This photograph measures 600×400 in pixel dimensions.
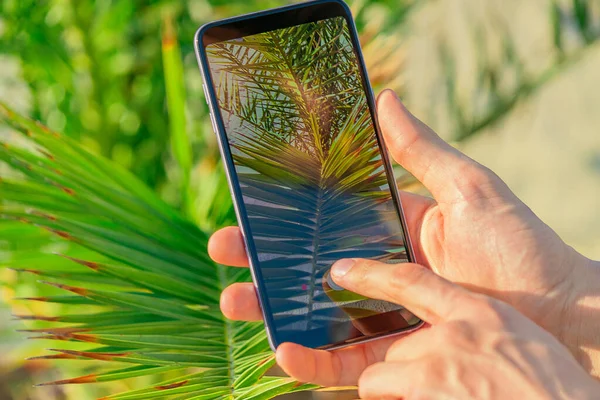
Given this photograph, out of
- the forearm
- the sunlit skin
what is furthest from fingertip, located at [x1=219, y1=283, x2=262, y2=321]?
the forearm

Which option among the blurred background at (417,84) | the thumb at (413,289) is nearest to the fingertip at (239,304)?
the thumb at (413,289)

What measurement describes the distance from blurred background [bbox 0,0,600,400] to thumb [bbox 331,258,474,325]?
651 millimetres

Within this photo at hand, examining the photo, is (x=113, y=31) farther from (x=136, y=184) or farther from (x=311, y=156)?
(x=311, y=156)

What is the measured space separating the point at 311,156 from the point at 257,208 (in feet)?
0.32

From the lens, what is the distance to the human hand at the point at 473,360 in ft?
1.85

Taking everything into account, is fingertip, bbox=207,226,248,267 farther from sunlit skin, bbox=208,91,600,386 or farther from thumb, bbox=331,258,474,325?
thumb, bbox=331,258,474,325

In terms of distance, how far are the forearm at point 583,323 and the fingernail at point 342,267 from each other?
11.3 inches

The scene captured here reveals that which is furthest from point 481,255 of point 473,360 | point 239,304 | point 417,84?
point 417,84

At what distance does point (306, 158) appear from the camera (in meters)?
0.77

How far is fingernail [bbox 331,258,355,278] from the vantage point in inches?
28.0

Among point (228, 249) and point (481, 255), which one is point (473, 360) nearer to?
point (481, 255)

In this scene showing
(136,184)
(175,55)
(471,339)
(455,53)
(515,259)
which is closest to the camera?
(471,339)

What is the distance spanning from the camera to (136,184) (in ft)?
2.85

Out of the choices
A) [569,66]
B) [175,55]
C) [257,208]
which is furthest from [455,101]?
[257,208]
